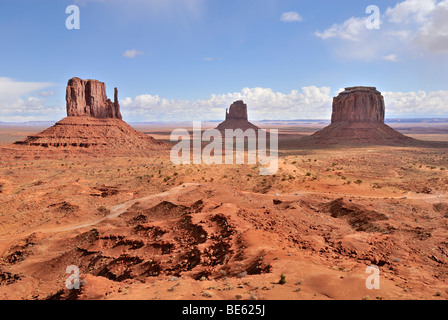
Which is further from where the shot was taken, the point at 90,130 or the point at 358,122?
the point at 358,122

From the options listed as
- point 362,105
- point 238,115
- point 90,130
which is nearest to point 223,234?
point 90,130

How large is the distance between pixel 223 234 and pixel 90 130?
63.0 meters

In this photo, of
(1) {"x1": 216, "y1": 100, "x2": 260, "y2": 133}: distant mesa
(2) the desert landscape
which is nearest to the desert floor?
(2) the desert landscape

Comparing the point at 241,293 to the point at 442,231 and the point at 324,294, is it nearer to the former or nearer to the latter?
the point at 324,294

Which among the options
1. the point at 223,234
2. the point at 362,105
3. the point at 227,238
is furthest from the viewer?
the point at 362,105

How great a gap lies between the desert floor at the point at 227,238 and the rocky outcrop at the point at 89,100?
141ft

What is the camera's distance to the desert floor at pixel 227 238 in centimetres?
835

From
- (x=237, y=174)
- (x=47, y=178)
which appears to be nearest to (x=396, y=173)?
(x=237, y=174)

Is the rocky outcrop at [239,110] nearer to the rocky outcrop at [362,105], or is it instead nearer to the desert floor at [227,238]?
the rocky outcrop at [362,105]

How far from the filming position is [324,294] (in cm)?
718

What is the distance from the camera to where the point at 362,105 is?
91.3 meters

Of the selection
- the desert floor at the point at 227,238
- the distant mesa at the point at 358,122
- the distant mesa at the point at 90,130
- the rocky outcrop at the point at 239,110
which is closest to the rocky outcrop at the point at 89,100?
the distant mesa at the point at 90,130

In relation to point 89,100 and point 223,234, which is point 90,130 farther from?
point 223,234

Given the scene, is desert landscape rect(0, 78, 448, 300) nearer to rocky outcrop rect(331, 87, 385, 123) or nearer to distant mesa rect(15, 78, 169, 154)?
distant mesa rect(15, 78, 169, 154)
